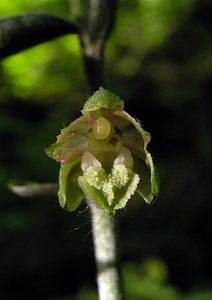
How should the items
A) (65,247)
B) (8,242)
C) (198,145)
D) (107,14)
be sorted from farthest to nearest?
(198,145)
(65,247)
(8,242)
(107,14)

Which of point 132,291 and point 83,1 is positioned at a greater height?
point 83,1

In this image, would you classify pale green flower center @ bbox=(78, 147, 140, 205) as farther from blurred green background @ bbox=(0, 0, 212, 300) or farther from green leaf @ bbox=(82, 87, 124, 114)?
blurred green background @ bbox=(0, 0, 212, 300)

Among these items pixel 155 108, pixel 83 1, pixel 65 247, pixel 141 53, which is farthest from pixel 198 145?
pixel 83 1

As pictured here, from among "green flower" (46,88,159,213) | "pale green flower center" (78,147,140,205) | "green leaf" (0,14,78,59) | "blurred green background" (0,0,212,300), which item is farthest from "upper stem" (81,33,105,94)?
"blurred green background" (0,0,212,300)

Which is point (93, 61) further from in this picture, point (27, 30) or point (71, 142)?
point (71, 142)

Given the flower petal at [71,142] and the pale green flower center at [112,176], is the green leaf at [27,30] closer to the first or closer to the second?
the flower petal at [71,142]

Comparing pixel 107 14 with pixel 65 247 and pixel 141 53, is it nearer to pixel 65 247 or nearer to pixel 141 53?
pixel 65 247
